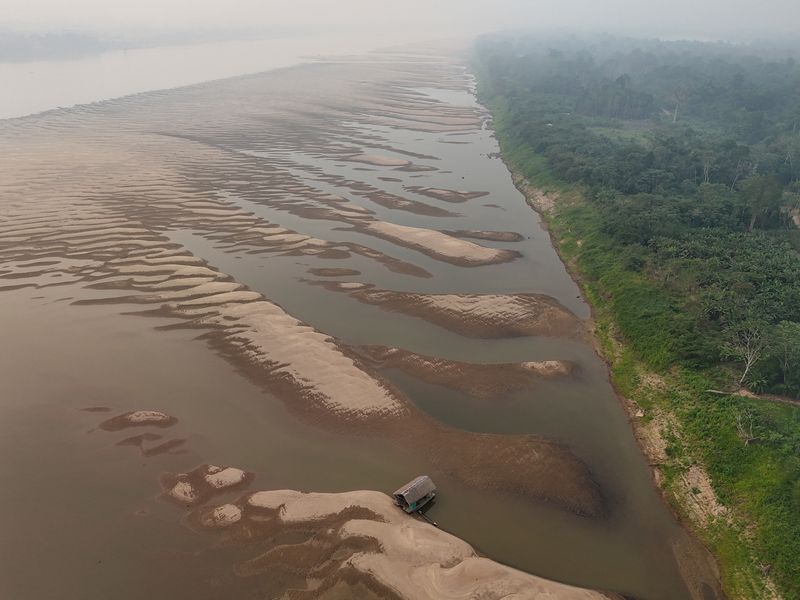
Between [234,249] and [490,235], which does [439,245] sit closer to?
[490,235]

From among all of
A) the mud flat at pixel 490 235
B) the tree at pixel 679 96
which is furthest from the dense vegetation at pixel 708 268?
the tree at pixel 679 96

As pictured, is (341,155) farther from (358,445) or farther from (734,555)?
(734,555)

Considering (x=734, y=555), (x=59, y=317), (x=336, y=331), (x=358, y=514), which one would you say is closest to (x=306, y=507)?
(x=358, y=514)

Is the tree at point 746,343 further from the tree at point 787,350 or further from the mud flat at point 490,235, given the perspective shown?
the mud flat at point 490,235

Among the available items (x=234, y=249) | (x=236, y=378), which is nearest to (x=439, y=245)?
(x=234, y=249)

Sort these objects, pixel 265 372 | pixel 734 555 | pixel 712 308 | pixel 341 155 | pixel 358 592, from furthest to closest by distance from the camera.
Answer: pixel 341 155 → pixel 712 308 → pixel 265 372 → pixel 734 555 → pixel 358 592

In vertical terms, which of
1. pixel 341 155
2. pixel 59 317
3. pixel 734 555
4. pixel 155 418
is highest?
pixel 341 155

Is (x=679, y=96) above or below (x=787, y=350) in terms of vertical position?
above

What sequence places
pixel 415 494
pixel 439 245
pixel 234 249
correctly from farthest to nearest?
pixel 439 245, pixel 234 249, pixel 415 494
